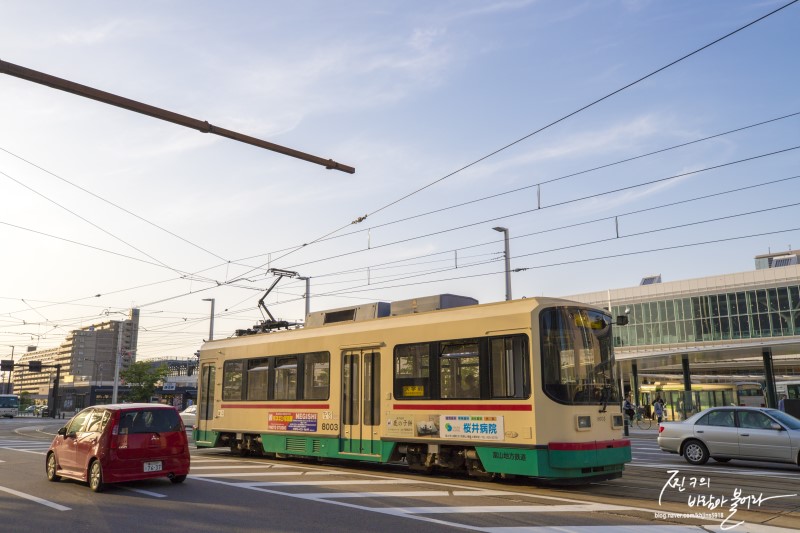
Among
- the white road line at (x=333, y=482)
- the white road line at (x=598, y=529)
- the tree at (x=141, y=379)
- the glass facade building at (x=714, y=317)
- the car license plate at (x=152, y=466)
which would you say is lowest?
the white road line at (x=598, y=529)

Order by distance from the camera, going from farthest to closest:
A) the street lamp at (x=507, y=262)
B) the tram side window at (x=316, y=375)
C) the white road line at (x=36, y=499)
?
1. the street lamp at (x=507, y=262)
2. the tram side window at (x=316, y=375)
3. the white road line at (x=36, y=499)

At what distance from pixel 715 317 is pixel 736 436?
57500mm

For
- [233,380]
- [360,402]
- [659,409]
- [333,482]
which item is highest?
[233,380]

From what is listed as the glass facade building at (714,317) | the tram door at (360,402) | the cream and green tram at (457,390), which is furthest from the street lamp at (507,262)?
the glass facade building at (714,317)

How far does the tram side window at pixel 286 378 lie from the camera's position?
54.8 ft

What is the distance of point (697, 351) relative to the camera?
35875 mm

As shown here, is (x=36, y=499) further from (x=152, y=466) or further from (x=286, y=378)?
(x=286, y=378)

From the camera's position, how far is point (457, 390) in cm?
1284

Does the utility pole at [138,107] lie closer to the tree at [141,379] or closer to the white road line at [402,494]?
the white road line at [402,494]

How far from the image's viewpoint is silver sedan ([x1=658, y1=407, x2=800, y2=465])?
15.5 metres

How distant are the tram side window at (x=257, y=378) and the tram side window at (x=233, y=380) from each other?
381mm

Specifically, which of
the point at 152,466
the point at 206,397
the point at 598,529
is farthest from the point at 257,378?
the point at 598,529

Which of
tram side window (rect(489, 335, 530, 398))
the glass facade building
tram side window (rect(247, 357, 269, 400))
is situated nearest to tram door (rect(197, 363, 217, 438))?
tram side window (rect(247, 357, 269, 400))

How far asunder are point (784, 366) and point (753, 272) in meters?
10.1
